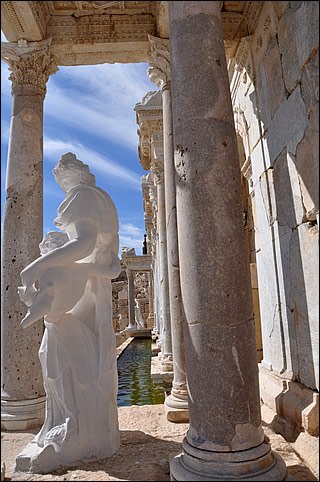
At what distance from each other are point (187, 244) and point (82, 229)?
112 centimetres

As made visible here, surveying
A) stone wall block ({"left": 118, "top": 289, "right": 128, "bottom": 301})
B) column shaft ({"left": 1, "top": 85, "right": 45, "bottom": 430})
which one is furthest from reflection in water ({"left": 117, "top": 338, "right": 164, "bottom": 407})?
stone wall block ({"left": 118, "top": 289, "right": 128, "bottom": 301})

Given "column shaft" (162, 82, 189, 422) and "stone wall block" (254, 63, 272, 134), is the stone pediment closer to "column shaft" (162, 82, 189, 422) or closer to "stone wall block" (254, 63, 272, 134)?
"stone wall block" (254, 63, 272, 134)

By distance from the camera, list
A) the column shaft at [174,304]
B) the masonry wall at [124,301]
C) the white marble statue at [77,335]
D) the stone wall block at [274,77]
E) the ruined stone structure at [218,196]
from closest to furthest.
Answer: the ruined stone structure at [218,196]
the white marble statue at [77,335]
the stone wall block at [274,77]
the column shaft at [174,304]
the masonry wall at [124,301]

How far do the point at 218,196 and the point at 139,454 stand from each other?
8.24ft

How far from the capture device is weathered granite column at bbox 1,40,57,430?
4.78 meters

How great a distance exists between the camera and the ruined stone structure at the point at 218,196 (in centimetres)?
289

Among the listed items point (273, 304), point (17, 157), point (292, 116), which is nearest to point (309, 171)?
point (292, 116)

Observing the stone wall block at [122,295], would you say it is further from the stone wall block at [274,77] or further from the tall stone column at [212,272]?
the tall stone column at [212,272]

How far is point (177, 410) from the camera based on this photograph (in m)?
4.81

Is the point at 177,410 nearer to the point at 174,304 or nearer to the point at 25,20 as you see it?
the point at 174,304

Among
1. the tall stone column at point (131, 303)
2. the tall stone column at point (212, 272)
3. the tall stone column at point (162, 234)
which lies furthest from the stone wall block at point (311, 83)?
the tall stone column at point (131, 303)

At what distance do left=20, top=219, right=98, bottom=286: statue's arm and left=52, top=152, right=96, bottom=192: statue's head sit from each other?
1.90 feet

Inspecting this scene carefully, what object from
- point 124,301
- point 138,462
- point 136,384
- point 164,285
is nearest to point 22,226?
point 138,462

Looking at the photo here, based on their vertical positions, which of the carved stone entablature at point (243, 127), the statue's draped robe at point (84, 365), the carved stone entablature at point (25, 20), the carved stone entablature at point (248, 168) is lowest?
the statue's draped robe at point (84, 365)
